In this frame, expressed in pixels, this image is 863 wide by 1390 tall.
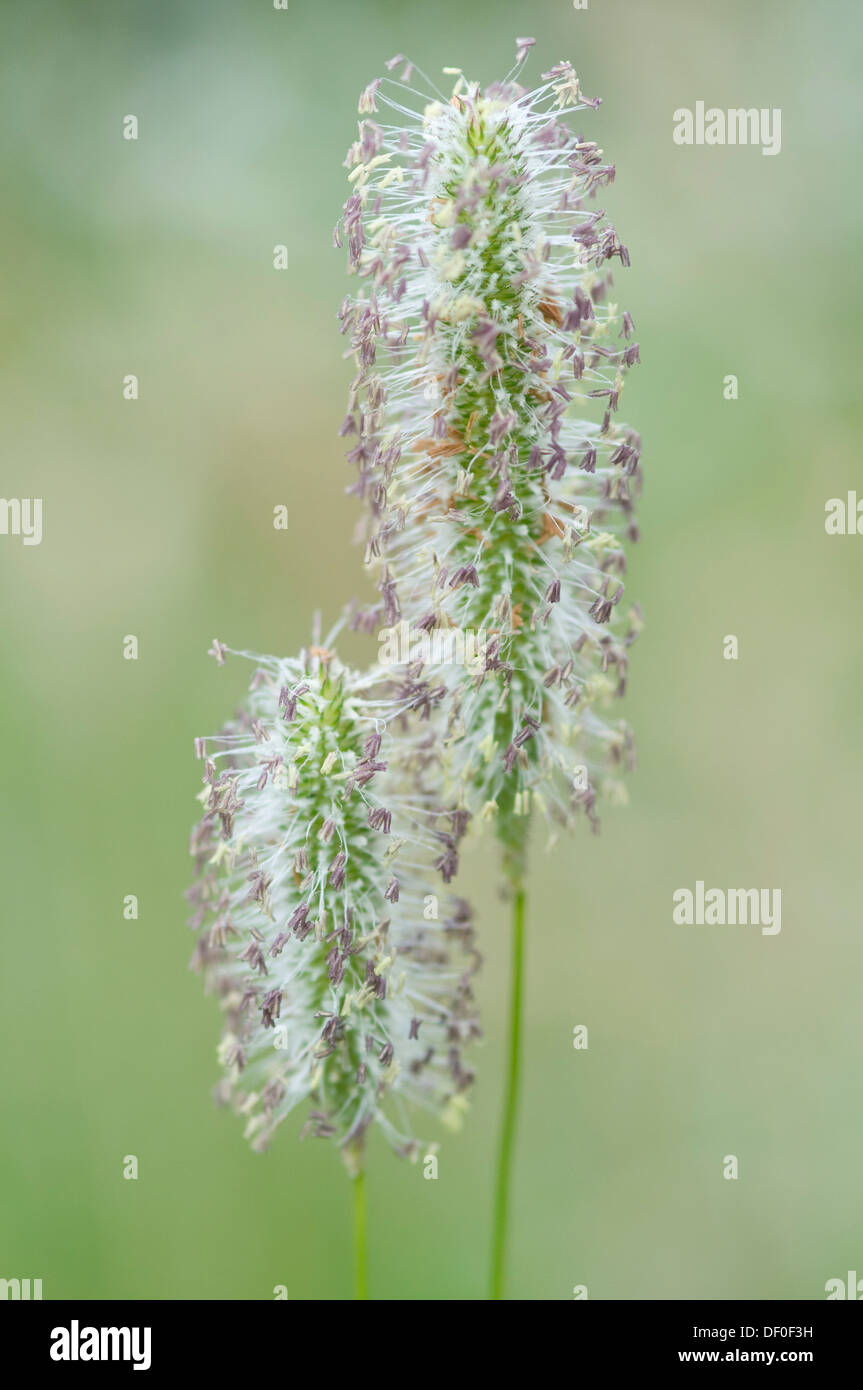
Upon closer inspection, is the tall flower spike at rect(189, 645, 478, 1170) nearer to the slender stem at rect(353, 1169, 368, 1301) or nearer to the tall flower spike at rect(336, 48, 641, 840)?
the slender stem at rect(353, 1169, 368, 1301)

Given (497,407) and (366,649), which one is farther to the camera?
(366,649)

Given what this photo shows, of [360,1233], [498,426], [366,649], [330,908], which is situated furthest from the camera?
[366,649]

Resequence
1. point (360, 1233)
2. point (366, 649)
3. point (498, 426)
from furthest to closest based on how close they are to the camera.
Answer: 1. point (366, 649)
2. point (360, 1233)
3. point (498, 426)

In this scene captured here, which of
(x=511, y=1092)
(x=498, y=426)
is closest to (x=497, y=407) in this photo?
(x=498, y=426)

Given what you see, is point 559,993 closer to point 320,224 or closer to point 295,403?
point 295,403

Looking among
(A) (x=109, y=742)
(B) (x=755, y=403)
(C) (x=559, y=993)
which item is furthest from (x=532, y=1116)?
(B) (x=755, y=403)

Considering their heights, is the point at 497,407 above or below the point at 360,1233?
above

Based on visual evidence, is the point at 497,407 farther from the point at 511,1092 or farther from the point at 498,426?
the point at 511,1092
